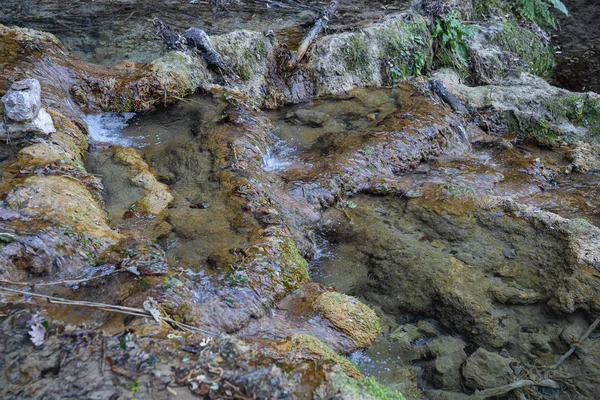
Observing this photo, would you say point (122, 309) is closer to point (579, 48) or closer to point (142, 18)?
point (142, 18)

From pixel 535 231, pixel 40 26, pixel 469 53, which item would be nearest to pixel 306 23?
pixel 469 53

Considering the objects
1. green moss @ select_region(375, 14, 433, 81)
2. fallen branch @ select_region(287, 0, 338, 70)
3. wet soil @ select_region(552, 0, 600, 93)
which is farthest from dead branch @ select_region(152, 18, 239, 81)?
wet soil @ select_region(552, 0, 600, 93)

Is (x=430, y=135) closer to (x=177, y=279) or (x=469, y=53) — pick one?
(x=469, y=53)

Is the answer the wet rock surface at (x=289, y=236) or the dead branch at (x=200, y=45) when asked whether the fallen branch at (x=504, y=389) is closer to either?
the wet rock surface at (x=289, y=236)

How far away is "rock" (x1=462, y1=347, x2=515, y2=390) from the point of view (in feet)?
11.7

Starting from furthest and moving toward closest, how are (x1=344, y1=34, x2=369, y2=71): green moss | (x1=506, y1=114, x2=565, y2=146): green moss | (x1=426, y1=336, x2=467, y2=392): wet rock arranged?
(x1=344, y1=34, x2=369, y2=71): green moss → (x1=506, y1=114, x2=565, y2=146): green moss → (x1=426, y1=336, x2=467, y2=392): wet rock

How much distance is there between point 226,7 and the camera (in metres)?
9.54

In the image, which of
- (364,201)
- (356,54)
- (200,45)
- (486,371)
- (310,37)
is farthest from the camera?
(310,37)

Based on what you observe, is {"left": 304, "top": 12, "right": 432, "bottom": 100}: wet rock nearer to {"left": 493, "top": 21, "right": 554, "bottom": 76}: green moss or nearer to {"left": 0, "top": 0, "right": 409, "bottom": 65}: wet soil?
{"left": 0, "top": 0, "right": 409, "bottom": 65}: wet soil

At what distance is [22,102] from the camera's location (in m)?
4.51

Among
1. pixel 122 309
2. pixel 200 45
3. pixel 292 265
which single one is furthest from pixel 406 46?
pixel 122 309

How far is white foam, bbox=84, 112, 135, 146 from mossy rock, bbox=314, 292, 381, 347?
3.35 meters

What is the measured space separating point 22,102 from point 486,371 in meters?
4.70

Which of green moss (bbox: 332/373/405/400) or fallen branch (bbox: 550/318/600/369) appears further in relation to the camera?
fallen branch (bbox: 550/318/600/369)
